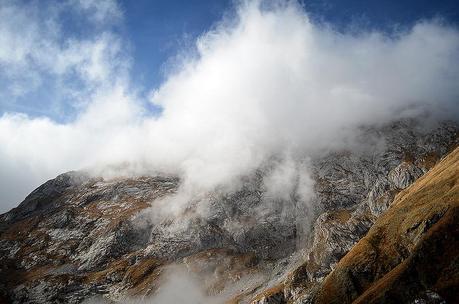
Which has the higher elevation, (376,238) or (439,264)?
(376,238)

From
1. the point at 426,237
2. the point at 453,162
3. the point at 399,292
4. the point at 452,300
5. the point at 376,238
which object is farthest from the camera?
the point at 453,162

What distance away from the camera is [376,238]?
565ft

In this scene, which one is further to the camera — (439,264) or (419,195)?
(419,195)

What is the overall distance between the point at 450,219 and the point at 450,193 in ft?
63.4

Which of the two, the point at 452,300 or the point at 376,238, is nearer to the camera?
the point at 452,300

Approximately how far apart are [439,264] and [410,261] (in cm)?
887

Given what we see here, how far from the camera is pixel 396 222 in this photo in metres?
172

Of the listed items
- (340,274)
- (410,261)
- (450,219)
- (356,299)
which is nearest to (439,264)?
(410,261)

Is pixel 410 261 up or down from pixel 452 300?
up

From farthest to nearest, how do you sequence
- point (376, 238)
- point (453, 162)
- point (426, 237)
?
point (453, 162) → point (376, 238) → point (426, 237)

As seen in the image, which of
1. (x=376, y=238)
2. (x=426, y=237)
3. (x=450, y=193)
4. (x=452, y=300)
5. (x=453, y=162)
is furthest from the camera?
(x=453, y=162)

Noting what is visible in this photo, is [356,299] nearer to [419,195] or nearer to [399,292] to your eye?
[399,292]

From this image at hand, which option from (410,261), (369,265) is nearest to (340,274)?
(369,265)

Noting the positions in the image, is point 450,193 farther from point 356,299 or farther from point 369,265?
point 356,299
